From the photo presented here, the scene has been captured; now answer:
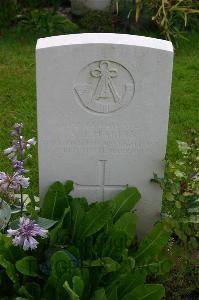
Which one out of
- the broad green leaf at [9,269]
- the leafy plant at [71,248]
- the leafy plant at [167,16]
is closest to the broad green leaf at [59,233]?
the leafy plant at [71,248]

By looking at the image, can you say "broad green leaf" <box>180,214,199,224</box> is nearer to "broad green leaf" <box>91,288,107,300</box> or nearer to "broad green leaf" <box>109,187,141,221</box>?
"broad green leaf" <box>109,187,141,221</box>

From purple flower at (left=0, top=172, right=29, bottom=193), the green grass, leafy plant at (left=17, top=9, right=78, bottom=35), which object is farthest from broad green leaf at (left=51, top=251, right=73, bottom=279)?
leafy plant at (left=17, top=9, right=78, bottom=35)

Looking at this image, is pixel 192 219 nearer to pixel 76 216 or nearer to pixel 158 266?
pixel 158 266

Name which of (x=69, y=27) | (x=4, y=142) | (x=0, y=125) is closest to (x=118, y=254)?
(x=4, y=142)

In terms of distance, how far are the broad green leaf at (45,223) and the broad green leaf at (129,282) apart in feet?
1.46

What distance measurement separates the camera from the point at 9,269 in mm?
2760

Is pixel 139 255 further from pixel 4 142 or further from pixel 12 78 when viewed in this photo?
pixel 12 78

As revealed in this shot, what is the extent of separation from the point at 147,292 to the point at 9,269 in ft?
2.21

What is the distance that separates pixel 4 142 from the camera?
4820 mm

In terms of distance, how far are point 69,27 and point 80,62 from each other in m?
4.40

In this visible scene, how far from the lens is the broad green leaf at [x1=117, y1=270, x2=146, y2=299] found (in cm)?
286

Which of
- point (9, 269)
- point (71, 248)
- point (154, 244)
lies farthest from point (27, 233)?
point (154, 244)

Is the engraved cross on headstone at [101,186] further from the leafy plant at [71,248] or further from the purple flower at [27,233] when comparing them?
the purple flower at [27,233]

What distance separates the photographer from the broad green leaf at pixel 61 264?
273 centimetres
